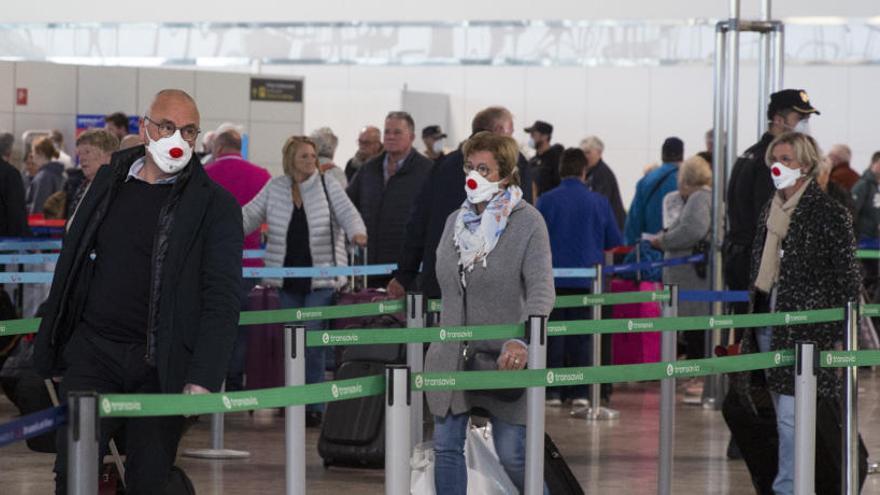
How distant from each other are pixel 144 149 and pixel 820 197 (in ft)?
9.33

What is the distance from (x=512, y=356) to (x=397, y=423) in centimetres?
105

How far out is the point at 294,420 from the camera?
16.6ft

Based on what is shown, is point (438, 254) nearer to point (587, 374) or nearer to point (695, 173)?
point (587, 374)

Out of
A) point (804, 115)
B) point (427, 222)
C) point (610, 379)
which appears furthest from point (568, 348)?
point (610, 379)

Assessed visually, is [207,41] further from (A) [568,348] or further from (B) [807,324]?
(B) [807,324]

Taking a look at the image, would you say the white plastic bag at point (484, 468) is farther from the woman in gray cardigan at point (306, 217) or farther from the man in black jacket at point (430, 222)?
the woman in gray cardigan at point (306, 217)

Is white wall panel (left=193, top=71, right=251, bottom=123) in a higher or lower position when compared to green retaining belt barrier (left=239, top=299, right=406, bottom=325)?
higher

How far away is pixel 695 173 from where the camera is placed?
11.7 metres

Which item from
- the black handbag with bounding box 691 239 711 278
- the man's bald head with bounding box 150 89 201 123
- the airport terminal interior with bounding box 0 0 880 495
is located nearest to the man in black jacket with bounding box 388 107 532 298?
the airport terminal interior with bounding box 0 0 880 495

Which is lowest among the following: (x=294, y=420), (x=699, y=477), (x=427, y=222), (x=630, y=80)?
(x=699, y=477)

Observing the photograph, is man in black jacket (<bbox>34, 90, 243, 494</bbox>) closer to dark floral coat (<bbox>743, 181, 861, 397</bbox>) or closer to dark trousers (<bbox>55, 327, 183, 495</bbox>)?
dark trousers (<bbox>55, 327, 183, 495</bbox>)

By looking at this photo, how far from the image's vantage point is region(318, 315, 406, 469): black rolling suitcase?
316 inches

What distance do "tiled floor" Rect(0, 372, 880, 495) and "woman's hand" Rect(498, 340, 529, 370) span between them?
2.09 metres

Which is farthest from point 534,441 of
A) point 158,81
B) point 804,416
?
point 158,81
